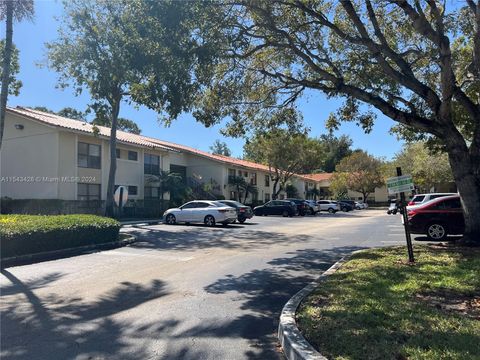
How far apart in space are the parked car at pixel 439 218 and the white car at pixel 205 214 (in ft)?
34.2

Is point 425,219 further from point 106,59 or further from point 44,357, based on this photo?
point 44,357

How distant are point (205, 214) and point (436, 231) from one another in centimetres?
1186

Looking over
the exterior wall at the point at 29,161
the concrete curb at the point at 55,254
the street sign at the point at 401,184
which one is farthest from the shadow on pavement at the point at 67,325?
the exterior wall at the point at 29,161

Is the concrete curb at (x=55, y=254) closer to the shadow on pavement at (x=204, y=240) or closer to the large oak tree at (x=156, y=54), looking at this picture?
the shadow on pavement at (x=204, y=240)

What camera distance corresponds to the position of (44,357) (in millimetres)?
4848

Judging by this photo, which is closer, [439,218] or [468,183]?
[468,183]

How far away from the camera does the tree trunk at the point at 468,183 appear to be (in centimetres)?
1144

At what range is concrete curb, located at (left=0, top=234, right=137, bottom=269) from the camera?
10936mm

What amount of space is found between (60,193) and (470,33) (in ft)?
75.3

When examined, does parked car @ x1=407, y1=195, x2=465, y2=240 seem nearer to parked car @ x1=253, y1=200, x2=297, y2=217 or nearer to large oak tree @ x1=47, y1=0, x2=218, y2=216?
large oak tree @ x1=47, y1=0, x2=218, y2=216

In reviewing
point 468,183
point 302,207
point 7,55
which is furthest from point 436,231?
point 302,207

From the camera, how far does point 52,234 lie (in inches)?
485

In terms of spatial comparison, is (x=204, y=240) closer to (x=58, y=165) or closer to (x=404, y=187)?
(x=404, y=187)

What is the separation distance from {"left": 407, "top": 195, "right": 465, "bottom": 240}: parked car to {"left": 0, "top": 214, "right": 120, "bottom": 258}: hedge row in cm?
1011
